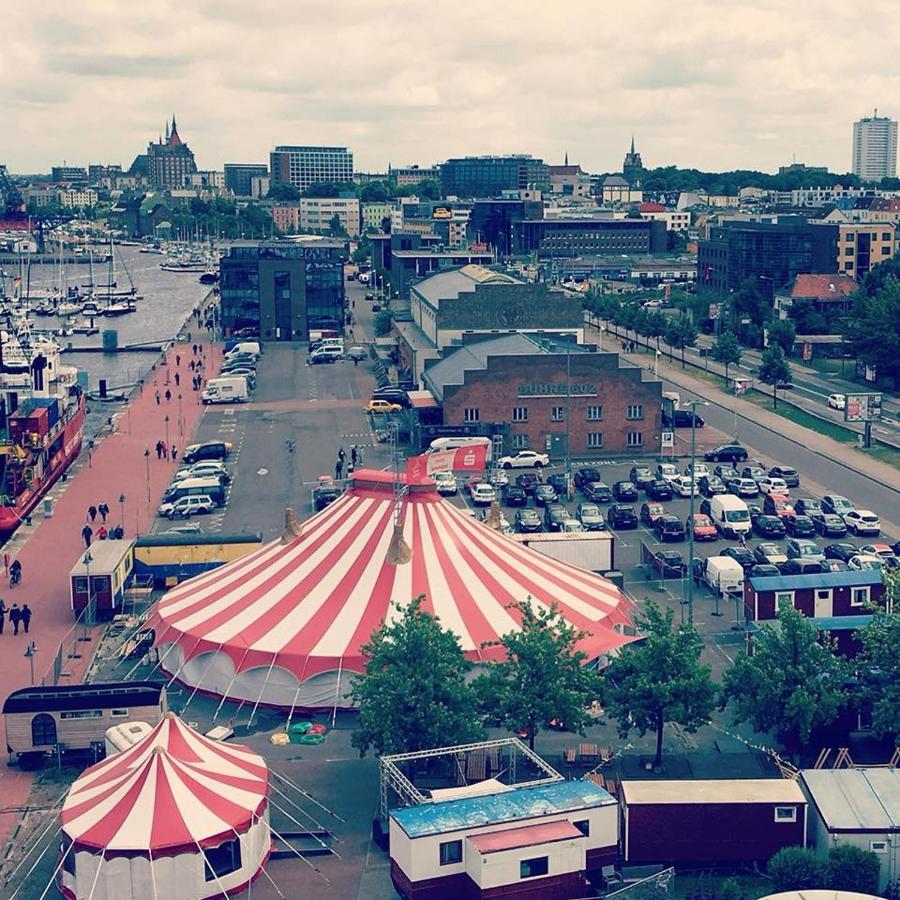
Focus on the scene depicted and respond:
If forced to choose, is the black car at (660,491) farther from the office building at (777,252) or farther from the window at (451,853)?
the office building at (777,252)

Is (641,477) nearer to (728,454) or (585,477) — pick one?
(585,477)

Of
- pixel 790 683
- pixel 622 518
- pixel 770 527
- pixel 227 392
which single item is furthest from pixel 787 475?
pixel 227 392

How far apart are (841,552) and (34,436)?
29.1 metres

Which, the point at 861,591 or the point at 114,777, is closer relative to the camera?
the point at 114,777

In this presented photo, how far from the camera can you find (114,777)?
985 inches

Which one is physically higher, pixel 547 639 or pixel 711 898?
pixel 547 639

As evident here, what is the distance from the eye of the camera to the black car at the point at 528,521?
48.2 metres

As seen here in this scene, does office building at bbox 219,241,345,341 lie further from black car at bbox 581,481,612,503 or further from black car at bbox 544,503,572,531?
black car at bbox 544,503,572,531

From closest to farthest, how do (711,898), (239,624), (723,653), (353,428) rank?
(711,898), (239,624), (723,653), (353,428)

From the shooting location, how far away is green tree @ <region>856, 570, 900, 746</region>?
90.5 ft

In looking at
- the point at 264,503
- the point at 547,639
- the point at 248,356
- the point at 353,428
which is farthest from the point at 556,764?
the point at 248,356

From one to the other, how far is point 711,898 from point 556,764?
5.75 m

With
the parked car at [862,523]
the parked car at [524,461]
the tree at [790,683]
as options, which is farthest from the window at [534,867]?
the parked car at [524,461]

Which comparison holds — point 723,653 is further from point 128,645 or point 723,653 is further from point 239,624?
point 128,645
